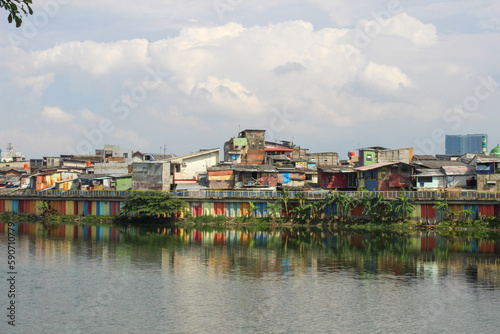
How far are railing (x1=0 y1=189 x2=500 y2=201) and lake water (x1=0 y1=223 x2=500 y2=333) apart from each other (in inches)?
228

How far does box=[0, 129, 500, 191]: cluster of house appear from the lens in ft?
209

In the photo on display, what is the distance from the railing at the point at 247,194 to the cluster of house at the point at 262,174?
10.5 feet

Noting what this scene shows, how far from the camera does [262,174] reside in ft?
224

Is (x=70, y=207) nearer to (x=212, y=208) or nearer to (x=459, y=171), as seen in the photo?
(x=212, y=208)

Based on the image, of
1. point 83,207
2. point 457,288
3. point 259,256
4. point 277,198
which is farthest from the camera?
point 83,207

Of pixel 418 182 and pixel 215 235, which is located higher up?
pixel 418 182

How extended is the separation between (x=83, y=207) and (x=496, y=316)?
52.4 m

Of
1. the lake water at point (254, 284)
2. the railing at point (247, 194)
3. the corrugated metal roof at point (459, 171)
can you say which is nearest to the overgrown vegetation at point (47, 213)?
the railing at point (247, 194)

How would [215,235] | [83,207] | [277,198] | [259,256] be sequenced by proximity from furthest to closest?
[83,207] < [277,198] < [215,235] < [259,256]

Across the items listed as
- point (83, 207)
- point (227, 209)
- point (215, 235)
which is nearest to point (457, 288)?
point (215, 235)

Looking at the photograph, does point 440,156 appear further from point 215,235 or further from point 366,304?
point 366,304

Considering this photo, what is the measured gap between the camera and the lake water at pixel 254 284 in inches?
1088

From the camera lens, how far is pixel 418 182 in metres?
63.8

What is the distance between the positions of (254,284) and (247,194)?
3046cm
